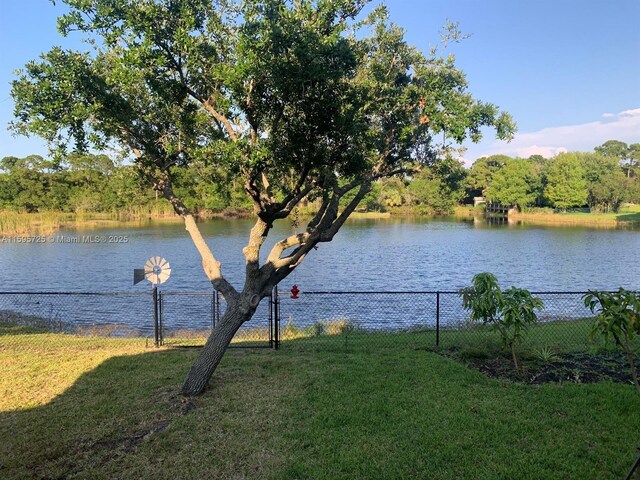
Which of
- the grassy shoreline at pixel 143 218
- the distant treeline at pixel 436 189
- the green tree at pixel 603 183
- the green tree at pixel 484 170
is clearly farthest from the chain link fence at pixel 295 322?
the green tree at pixel 484 170

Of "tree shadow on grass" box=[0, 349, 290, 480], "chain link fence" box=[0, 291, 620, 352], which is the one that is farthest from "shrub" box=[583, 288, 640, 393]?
"chain link fence" box=[0, 291, 620, 352]

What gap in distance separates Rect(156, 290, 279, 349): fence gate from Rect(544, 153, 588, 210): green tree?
6974 cm

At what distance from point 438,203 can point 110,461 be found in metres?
86.7

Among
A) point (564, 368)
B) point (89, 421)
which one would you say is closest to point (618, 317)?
point (564, 368)

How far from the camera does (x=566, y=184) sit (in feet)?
234

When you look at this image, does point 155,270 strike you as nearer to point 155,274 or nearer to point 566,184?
point 155,274

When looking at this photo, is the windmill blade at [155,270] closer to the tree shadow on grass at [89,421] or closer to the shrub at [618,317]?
the tree shadow on grass at [89,421]

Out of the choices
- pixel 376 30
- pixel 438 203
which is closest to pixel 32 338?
pixel 376 30

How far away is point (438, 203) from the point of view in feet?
285

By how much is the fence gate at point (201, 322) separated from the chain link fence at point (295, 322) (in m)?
0.03

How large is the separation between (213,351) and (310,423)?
1.77 m

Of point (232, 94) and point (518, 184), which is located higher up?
point (518, 184)

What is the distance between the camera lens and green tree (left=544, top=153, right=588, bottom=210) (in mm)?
70812

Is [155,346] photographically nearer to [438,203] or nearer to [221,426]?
[221,426]
